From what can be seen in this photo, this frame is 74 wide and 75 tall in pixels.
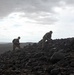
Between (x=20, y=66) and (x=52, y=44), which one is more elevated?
(x=52, y=44)

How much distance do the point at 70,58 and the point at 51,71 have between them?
3.16m

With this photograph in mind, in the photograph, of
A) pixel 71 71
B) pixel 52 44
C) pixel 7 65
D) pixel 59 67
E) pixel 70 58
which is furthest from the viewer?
pixel 52 44

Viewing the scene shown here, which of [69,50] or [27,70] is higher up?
[69,50]

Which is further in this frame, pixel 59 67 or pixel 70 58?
pixel 70 58

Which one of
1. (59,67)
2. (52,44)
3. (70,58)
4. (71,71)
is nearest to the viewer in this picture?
(71,71)

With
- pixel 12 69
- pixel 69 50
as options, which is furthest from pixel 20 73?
pixel 69 50

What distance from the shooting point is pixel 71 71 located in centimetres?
1783

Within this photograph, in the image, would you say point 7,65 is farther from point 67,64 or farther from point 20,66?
point 67,64

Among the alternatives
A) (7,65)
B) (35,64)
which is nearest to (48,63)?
(35,64)

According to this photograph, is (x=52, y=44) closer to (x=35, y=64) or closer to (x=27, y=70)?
(x=35, y=64)

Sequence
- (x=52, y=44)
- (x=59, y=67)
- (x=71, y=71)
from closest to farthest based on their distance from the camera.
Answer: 1. (x=71, y=71)
2. (x=59, y=67)
3. (x=52, y=44)

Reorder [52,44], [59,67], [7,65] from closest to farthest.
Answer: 1. [59,67]
2. [7,65]
3. [52,44]

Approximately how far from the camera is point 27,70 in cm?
1989

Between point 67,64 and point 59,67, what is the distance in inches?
40.6
